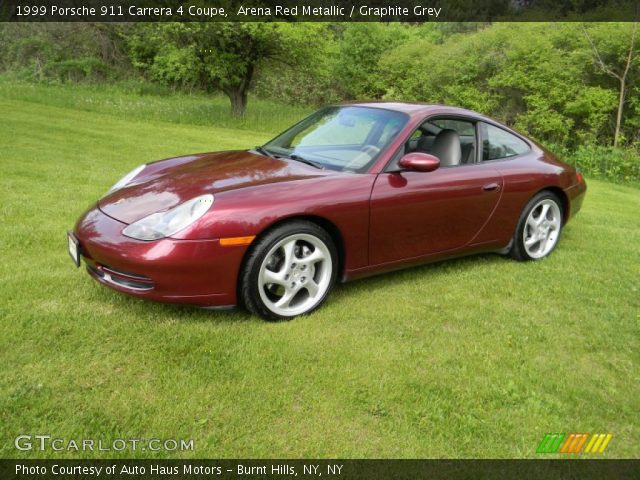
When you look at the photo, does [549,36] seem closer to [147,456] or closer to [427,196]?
[427,196]

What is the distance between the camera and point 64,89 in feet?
71.1

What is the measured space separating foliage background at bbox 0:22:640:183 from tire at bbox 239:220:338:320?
1115 centimetres

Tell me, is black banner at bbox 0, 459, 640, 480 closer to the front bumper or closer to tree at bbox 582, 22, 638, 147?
the front bumper

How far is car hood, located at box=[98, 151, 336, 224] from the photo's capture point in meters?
3.50

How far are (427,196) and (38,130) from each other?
9508 millimetres

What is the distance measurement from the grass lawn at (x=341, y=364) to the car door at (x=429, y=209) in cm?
35

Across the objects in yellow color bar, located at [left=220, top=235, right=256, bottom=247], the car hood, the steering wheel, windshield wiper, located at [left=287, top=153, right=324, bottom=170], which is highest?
the steering wheel

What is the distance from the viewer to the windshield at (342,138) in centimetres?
403

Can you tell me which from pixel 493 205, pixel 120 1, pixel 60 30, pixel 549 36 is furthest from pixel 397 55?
pixel 493 205

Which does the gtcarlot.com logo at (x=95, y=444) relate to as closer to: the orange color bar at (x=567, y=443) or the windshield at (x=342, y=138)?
the orange color bar at (x=567, y=443)

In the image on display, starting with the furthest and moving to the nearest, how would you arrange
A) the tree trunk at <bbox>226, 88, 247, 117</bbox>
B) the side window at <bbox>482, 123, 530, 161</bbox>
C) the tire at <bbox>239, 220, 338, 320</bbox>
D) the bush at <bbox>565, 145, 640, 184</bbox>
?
1. the tree trunk at <bbox>226, 88, 247, 117</bbox>
2. the bush at <bbox>565, 145, 640, 184</bbox>
3. the side window at <bbox>482, 123, 530, 161</bbox>
4. the tire at <bbox>239, 220, 338, 320</bbox>

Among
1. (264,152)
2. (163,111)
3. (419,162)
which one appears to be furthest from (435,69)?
(419,162)

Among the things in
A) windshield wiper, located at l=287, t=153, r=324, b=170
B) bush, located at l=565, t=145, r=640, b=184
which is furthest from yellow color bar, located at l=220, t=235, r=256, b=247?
bush, located at l=565, t=145, r=640, b=184

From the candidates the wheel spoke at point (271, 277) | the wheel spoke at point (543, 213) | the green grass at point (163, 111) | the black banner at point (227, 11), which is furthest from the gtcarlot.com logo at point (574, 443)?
the black banner at point (227, 11)
